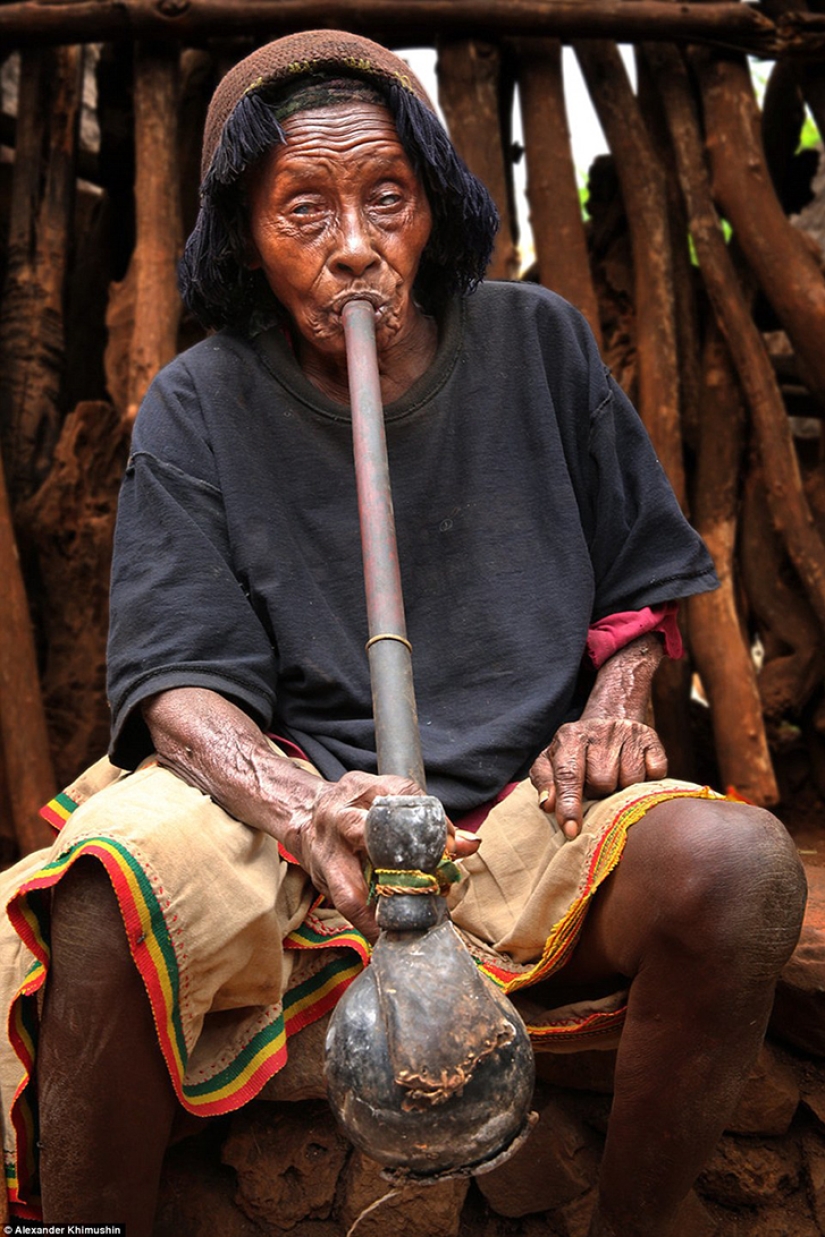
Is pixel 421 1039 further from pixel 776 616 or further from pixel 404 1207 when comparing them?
pixel 776 616

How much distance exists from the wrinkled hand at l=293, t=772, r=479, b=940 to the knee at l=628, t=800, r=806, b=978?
282 mm

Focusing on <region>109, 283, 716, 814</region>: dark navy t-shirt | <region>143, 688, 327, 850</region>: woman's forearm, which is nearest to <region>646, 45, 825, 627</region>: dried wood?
<region>109, 283, 716, 814</region>: dark navy t-shirt

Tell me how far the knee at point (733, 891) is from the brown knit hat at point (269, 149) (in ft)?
3.47

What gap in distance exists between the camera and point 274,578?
1.91 m

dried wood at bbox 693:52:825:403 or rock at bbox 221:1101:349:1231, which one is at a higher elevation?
dried wood at bbox 693:52:825:403

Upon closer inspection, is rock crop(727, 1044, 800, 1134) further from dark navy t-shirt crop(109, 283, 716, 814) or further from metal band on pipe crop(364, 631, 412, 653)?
metal band on pipe crop(364, 631, 412, 653)

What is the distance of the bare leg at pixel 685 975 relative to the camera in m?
1.46

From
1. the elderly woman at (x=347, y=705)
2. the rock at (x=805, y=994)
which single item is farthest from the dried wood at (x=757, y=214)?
the rock at (x=805, y=994)

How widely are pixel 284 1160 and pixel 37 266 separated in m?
2.45

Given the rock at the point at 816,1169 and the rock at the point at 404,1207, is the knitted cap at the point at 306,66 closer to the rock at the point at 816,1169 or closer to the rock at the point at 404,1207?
the rock at the point at 404,1207

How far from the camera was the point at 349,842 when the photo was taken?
1392 mm

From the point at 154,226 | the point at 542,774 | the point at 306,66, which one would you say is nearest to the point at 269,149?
the point at 306,66

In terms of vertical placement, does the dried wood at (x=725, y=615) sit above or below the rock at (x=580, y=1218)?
above

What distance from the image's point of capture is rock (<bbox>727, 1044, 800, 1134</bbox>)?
6.60ft
